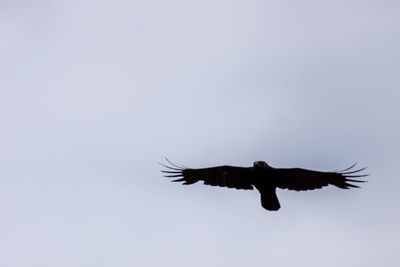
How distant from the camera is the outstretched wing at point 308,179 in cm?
2122

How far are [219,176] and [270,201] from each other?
2.01 meters

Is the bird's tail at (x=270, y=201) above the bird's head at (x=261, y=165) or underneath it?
underneath

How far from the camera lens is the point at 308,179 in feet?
71.2

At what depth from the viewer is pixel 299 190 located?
71.3 ft

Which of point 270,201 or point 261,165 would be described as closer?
point 270,201

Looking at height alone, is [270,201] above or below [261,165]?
below

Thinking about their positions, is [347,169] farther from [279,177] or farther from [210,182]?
[210,182]

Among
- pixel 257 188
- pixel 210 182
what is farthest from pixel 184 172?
pixel 257 188

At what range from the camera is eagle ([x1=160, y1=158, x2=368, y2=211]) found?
69.6 ft

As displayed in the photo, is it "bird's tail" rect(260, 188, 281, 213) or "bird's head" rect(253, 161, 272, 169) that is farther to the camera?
"bird's head" rect(253, 161, 272, 169)

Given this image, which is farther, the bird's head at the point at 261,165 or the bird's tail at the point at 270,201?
the bird's head at the point at 261,165

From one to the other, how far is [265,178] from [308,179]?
1179mm

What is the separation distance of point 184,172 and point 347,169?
4593 mm

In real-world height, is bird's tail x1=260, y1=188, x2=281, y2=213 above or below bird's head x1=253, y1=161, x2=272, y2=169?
below
